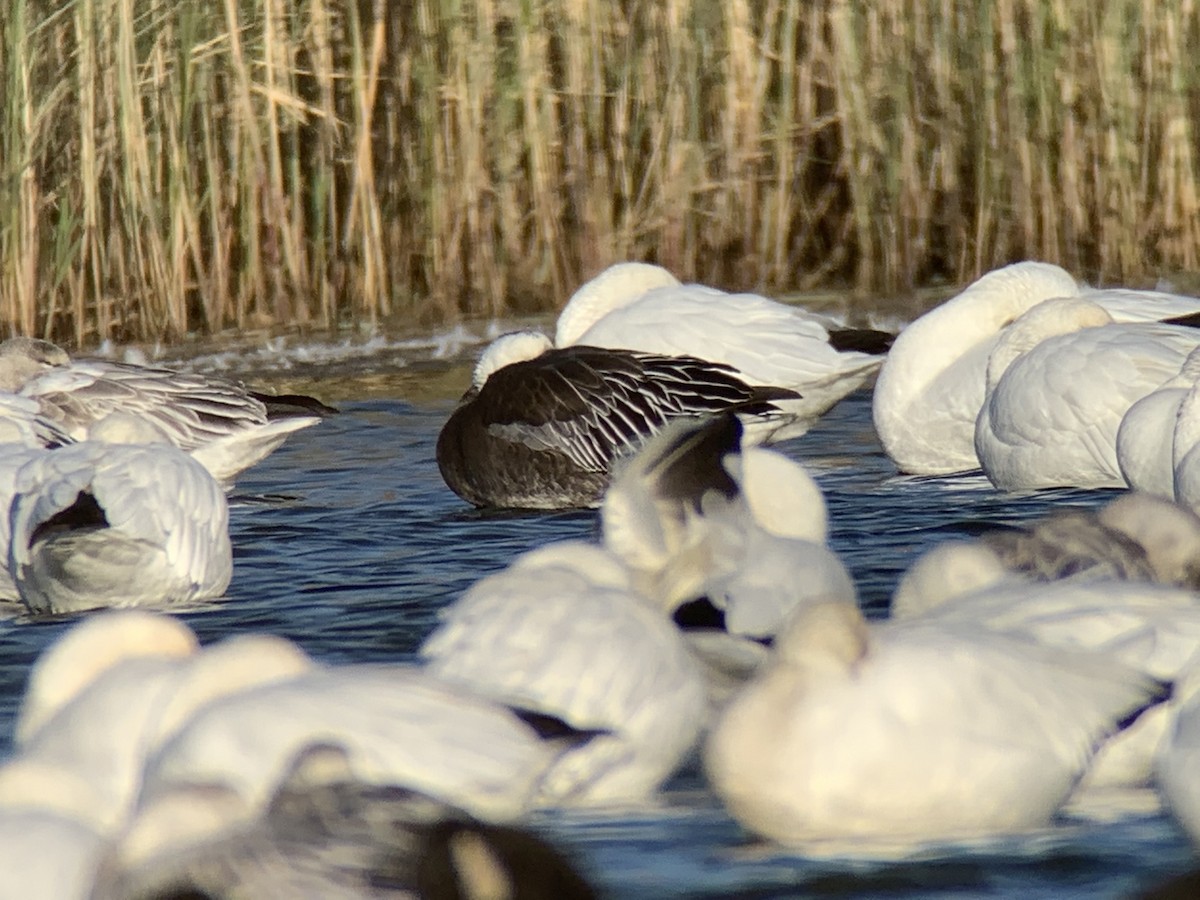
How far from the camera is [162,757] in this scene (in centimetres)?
308

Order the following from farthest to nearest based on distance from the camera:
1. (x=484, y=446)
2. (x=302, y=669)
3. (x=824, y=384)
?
(x=824, y=384), (x=484, y=446), (x=302, y=669)

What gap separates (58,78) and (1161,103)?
16.0 ft

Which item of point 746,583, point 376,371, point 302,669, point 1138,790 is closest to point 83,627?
point 302,669

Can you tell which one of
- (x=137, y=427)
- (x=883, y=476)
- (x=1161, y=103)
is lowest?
(x=883, y=476)

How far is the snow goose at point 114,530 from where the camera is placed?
5539 mm

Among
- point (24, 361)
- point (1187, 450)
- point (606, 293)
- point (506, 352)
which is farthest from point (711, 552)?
point (24, 361)

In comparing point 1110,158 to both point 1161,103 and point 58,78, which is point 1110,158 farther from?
point 58,78

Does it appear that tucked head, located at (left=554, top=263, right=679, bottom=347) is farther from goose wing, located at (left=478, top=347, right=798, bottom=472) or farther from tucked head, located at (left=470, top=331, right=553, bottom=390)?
goose wing, located at (left=478, top=347, right=798, bottom=472)

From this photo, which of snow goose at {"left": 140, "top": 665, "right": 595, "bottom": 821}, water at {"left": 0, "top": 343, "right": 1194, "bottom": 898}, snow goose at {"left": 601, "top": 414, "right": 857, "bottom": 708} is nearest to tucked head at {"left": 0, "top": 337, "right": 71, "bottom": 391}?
water at {"left": 0, "top": 343, "right": 1194, "bottom": 898}

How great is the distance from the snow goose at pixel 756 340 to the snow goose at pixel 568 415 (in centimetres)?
21

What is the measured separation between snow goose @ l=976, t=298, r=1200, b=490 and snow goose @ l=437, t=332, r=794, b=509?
3.21 ft

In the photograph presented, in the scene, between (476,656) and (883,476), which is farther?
(883,476)

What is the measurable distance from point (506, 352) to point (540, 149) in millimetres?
2161

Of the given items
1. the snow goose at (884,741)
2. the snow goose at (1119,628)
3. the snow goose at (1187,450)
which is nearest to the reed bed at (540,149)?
the snow goose at (1187,450)
